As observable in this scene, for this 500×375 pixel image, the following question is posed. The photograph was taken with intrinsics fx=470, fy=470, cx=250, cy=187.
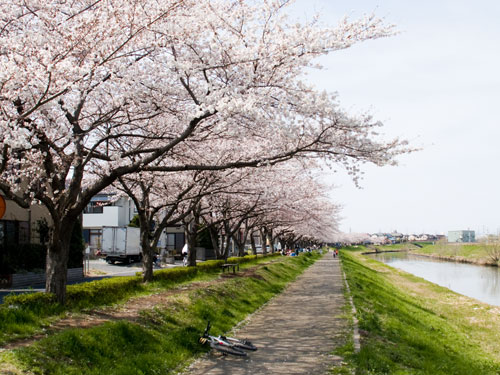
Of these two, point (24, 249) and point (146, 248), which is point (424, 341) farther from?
point (24, 249)

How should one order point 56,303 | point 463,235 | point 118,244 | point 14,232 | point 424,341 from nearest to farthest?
point 56,303 < point 424,341 < point 14,232 < point 118,244 < point 463,235

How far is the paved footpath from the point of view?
7.73 meters

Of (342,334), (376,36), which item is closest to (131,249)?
(342,334)

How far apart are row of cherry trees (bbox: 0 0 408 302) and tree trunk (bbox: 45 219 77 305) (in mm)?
22

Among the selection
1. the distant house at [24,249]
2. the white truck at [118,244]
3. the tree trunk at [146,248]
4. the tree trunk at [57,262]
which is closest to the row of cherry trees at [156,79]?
the tree trunk at [57,262]

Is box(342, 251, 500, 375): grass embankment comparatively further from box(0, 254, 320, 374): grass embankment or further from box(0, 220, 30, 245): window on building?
box(0, 220, 30, 245): window on building

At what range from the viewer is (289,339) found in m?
9.95

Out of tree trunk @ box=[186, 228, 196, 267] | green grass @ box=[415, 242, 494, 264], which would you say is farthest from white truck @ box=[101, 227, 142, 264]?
green grass @ box=[415, 242, 494, 264]

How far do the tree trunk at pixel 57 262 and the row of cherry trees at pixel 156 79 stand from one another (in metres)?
0.02

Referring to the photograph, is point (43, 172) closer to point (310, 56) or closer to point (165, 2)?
point (165, 2)

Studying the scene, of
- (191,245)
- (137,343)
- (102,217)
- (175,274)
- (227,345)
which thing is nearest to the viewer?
(137,343)

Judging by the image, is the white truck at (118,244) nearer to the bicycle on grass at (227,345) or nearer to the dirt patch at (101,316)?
the dirt patch at (101,316)

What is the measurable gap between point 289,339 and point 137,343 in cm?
333

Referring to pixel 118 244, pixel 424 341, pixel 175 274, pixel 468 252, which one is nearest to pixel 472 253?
pixel 468 252
